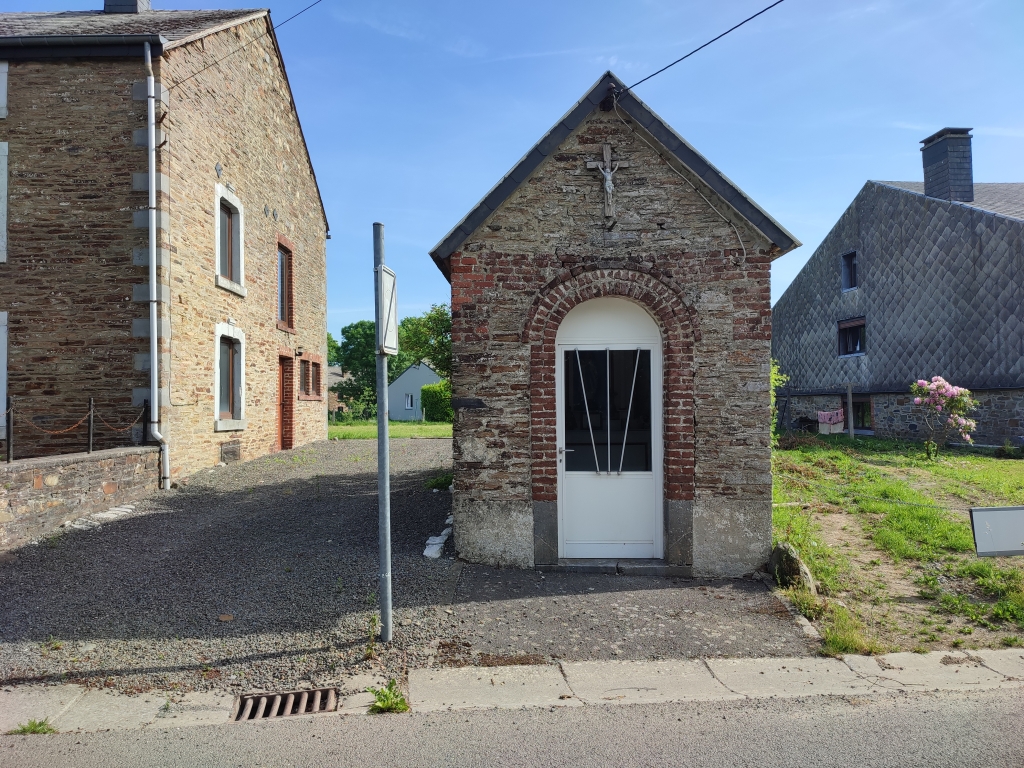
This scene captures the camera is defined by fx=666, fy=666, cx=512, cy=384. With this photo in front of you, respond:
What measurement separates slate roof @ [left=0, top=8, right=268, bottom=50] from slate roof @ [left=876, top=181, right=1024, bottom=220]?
62.7 ft

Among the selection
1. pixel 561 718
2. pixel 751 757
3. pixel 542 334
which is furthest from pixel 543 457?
pixel 751 757

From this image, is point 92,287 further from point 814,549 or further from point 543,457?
point 814,549

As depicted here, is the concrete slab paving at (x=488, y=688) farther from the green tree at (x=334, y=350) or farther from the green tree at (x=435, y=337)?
the green tree at (x=334, y=350)

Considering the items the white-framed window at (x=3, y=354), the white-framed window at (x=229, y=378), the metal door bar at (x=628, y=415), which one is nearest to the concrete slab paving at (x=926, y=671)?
the metal door bar at (x=628, y=415)

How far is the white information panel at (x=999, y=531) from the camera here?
15.1 ft

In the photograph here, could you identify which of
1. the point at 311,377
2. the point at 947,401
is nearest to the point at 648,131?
the point at 947,401

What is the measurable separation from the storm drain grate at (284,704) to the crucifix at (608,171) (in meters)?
5.08

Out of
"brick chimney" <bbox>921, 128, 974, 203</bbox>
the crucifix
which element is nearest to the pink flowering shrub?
"brick chimney" <bbox>921, 128, 974, 203</bbox>

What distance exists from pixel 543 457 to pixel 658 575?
5.49ft

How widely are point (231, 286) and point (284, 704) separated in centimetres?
1092

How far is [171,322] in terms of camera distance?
1091cm

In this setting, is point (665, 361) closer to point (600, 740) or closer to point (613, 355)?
point (613, 355)

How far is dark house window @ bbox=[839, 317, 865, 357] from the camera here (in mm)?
22286

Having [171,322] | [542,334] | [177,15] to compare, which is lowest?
[542,334]
